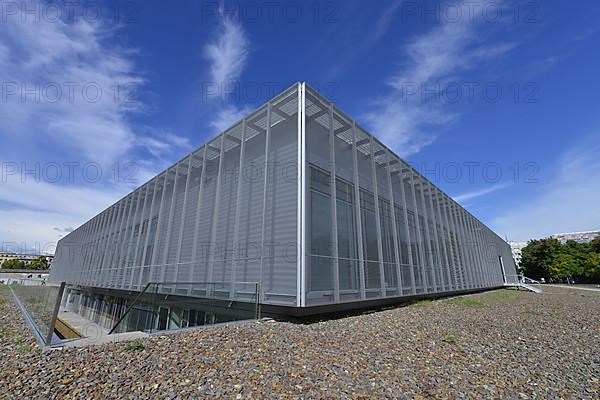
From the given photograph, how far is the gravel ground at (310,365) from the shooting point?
3348 millimetres

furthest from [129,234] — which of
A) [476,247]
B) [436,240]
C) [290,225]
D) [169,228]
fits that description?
[476,247]

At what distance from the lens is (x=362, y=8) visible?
8.11 m

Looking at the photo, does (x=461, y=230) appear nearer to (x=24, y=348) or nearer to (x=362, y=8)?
(x=362, y=8)

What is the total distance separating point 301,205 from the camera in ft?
25.8

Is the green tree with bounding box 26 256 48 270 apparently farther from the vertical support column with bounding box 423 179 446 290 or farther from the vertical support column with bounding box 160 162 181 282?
the vertical support column with bounding box 423 179 446 290

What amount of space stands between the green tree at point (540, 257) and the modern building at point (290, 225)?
47186mm

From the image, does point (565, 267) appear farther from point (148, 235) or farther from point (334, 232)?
point (148, 235)

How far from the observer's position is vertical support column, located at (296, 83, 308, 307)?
283 inches

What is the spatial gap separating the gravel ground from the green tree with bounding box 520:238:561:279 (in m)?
58.3

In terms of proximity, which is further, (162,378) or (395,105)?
(395,105)

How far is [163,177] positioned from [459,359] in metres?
16.2

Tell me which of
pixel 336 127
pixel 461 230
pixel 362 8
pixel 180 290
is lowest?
pixel 180 290

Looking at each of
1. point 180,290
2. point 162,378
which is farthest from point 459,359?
point 180,290

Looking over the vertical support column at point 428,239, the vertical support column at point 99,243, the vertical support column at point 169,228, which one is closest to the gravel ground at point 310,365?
the vertical support column at point 169,228
